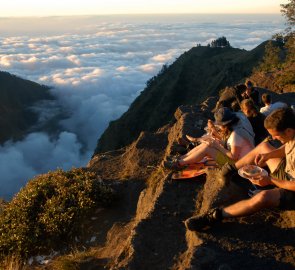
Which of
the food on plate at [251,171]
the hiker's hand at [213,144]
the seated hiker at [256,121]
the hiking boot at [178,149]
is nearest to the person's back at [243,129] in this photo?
the hiker's hand at [213,144]

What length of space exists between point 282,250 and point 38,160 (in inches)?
6794

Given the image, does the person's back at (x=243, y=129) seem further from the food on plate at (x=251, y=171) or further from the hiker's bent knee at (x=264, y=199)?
the hiker's bent knee at (x=264, y=199)

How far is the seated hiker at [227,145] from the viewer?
7008 mm

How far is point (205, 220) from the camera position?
5.71 meters

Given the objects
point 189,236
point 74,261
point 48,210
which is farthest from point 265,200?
point 48,210

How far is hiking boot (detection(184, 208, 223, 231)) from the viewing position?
5672 mm

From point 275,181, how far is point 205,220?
3.40 ft

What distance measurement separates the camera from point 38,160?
172 meters

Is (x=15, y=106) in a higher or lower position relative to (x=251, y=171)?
lower

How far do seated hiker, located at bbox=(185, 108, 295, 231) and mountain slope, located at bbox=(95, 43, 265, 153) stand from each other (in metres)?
53.4

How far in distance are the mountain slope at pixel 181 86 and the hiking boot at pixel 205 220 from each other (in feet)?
177

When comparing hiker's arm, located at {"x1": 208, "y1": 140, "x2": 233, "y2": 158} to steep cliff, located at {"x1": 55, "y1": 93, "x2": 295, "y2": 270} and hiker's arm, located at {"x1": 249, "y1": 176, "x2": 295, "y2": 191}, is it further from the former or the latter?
hiker's arm, located at {"x1": 249, "y1": 176, "x2": 295, "y2": 191}

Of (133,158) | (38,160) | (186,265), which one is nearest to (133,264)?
(186,265)

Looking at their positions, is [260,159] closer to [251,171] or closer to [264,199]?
[251,171]
